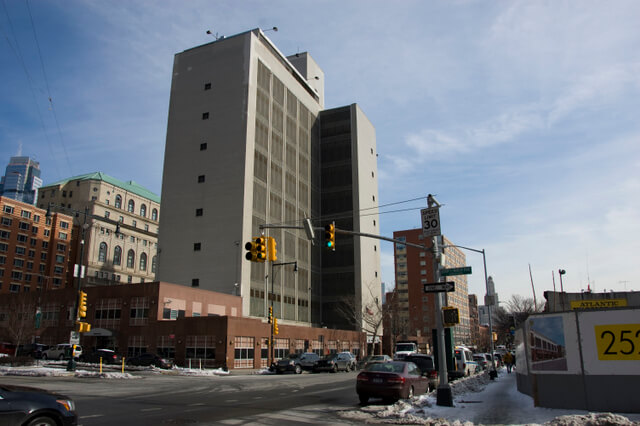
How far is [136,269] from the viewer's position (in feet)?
395

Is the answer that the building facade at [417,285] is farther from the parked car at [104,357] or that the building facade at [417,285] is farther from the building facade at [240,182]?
the parked car at [104,357]

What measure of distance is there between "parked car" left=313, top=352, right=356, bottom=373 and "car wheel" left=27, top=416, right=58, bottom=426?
35.5m

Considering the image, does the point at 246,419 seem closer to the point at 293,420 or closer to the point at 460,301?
the point at 293,420

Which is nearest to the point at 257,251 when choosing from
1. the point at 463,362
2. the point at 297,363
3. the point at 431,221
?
the point at 431,221

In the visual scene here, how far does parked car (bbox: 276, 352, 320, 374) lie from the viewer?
3919 centimetres

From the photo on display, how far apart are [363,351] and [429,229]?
63.3 meters

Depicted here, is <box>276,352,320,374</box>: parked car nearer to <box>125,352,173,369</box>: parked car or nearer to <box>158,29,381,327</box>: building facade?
<box>125,352,173,369</box>: parked car

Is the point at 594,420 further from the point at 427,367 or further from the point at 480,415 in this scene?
the point at 427,367

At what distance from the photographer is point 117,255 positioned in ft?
376

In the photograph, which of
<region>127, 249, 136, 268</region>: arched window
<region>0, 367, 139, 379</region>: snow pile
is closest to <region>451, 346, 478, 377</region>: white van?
<region>0, 367, 139, 379</region>: snow pile

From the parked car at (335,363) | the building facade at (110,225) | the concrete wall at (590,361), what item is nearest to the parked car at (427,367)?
the concrete wall at (590,361)

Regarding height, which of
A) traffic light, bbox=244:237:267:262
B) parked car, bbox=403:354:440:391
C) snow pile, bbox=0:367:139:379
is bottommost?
snow pile, bbox=0:367:139:379

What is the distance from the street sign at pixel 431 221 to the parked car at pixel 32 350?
45.5m

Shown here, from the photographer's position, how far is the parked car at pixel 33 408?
787 centimetres
